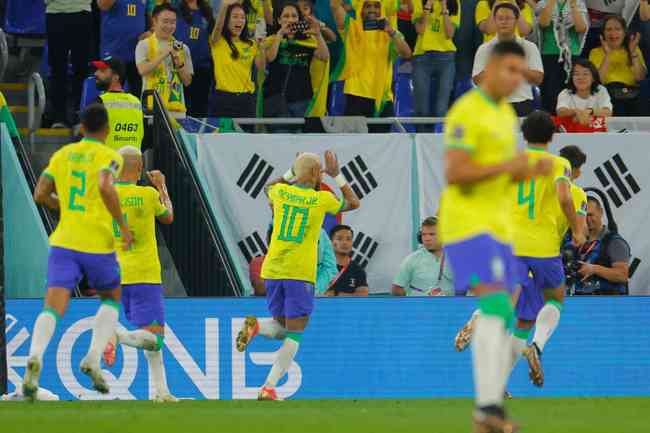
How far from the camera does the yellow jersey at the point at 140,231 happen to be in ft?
45.3

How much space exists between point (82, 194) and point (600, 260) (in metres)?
6.85

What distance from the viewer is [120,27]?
1883 centimetres

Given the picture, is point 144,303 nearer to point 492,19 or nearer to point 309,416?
point 309,416

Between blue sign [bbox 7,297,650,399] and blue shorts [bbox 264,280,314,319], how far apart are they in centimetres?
156

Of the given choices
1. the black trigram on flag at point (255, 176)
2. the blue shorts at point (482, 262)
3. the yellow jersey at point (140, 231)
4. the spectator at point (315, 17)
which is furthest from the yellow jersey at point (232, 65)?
the blue shorts at point (482, 262)

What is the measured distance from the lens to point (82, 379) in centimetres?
1606

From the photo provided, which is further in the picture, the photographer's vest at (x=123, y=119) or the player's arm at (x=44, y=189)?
the photographer's vest at (x=123, y=119)

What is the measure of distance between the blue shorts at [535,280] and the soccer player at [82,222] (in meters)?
3.37

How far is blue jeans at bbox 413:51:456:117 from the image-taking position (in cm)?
1955

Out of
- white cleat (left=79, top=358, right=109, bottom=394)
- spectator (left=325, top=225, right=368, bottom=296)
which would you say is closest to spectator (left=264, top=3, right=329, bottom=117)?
spectator (left=325, top=225, right=368, bottom=296)

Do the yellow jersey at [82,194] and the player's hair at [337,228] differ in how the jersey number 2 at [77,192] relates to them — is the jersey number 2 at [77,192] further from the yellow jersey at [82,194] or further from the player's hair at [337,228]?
the player's hair at [337,228]

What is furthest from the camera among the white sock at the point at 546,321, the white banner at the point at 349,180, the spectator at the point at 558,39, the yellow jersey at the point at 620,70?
the yellow jersey at the point at 620,70

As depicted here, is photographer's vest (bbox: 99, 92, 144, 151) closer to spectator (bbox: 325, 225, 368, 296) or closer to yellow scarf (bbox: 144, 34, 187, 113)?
yellow scarf (bbox: 144, 34, 187, 113)

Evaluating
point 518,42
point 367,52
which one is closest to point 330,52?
point 367,52
